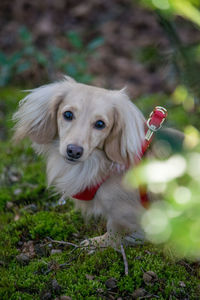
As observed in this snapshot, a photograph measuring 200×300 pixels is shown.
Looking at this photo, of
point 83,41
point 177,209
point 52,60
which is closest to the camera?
point 177,209

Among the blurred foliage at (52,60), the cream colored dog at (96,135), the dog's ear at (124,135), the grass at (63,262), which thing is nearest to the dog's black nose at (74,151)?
the cream colored dog at (96,135)

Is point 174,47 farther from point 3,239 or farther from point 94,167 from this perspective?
point 3,239

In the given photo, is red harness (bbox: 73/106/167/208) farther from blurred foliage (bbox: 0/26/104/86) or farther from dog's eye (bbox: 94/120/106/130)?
blurred foliage (bbox: 0/26/104/86)

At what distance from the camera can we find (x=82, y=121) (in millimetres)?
2459

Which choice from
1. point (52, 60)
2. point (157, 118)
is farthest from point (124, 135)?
point (52, 60)

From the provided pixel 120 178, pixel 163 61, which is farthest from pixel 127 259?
pixel 163 61

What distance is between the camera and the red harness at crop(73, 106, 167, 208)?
2.34 metres

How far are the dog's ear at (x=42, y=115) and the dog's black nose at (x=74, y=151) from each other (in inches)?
19.0

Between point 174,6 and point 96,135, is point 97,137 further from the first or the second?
point 174,6

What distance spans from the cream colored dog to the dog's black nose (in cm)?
11

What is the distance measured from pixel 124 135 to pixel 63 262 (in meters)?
1.00

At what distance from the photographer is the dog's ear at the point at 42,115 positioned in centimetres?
273

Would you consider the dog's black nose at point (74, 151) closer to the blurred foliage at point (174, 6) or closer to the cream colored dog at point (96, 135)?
the cream colored dog at point (96, 135)

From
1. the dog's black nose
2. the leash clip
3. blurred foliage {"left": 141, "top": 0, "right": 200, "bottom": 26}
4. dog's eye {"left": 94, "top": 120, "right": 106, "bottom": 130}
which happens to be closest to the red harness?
the leash clip
